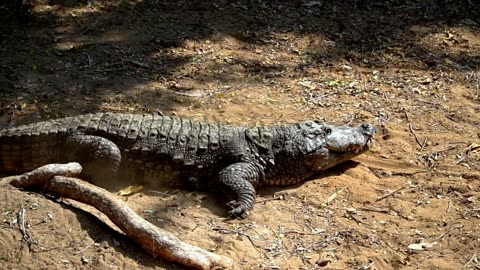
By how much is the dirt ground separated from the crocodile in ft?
0.61

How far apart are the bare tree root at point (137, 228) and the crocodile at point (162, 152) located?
0.80 metres

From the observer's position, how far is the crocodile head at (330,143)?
19.2 ft

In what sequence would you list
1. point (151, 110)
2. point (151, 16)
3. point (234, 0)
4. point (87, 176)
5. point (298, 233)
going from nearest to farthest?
1. point (298, 233)
2. point (87, 176)
3. point (151, 110)
4. point (151, 16)
5. point (234, 0)

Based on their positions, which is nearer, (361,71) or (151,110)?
(151,110)

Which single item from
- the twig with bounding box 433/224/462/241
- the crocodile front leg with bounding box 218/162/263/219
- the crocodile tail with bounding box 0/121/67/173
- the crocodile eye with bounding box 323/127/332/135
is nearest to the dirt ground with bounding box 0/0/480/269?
the twig with bounding box 433/224/462/241

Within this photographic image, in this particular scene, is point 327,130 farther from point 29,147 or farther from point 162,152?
point 29,147

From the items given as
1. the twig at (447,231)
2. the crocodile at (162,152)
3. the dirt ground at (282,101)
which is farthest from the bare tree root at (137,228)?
the twig at (447,231)

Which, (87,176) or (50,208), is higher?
(50,208)

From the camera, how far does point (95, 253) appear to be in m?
4.16

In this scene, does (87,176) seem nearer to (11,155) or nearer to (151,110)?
(11,155)

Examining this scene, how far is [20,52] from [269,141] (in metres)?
3.61

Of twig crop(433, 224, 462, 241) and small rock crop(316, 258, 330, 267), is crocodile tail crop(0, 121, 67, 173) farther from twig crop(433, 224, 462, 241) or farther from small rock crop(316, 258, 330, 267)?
twig crop(433, 224, 462, 241)

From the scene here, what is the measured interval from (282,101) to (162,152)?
1.95 m

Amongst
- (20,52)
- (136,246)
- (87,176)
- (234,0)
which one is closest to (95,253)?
(136,246)
